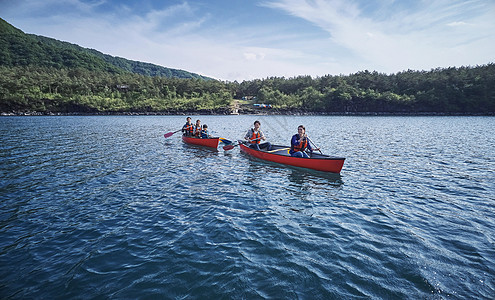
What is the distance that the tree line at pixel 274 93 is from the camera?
277 ft

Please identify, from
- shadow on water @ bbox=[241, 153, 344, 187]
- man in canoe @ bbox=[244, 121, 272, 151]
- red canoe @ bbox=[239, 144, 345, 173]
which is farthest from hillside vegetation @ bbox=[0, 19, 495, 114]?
shadow on water @ bbox=[241, 153, 344, 187]

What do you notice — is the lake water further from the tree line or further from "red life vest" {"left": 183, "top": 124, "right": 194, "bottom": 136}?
the tree line

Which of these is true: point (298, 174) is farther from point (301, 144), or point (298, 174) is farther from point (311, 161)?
point (301, 144)

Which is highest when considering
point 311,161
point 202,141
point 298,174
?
point 311,161

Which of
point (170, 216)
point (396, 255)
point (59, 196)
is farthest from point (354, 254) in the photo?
point (59, 196)

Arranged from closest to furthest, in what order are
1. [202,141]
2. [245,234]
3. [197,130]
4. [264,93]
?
1. [245,234]
2. [202,141]
3. [197,130]
4. [264,93]

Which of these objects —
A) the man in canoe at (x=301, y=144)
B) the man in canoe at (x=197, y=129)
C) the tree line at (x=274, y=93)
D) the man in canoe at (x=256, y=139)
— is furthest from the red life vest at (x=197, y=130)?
the tree line at (x=274, y=93)

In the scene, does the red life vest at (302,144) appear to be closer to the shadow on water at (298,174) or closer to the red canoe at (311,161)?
the red canoe at (311,161)

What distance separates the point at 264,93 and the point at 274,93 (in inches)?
203

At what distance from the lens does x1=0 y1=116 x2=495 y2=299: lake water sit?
4590 mm

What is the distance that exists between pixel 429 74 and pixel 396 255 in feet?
438

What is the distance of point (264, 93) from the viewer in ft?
367

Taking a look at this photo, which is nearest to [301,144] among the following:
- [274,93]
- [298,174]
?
→ [298,174]

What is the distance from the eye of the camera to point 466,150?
62.7 ft
